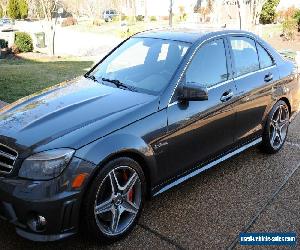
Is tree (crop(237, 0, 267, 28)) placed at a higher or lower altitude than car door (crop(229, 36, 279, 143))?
higher

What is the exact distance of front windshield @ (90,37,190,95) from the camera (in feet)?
12.7

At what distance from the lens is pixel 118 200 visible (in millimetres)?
3285

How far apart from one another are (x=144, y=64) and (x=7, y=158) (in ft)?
5.94

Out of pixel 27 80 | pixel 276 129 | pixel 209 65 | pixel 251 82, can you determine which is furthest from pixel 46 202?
pixel 27 80

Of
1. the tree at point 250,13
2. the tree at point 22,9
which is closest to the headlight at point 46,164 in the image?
the tree at point 250,13

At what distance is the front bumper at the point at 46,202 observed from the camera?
9.12ft

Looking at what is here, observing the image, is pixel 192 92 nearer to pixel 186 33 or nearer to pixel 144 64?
pixel 144 64

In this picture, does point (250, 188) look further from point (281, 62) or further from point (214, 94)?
point (281, 62)

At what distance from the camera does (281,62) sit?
5.18 m

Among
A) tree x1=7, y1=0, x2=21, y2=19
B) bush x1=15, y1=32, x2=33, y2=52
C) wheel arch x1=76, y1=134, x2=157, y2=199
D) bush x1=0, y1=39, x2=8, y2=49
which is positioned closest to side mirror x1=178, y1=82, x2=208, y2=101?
wheel arch x1=76, y1=134, x2=157, y2=199

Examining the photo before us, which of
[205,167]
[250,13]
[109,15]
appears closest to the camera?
[205,167]

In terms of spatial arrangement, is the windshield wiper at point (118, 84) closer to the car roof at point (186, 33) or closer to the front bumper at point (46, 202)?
the car roof at point (186, 33)

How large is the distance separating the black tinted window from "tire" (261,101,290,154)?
113 cm

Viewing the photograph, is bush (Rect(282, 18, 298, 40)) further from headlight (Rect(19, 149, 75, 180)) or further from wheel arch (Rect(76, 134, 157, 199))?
headlight (Rect(19, 149, 75, 180))
